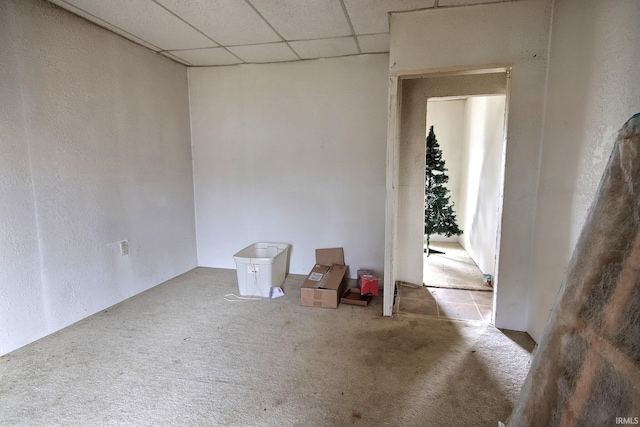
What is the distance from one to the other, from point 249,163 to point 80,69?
169 centimetres

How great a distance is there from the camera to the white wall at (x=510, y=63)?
2.13m

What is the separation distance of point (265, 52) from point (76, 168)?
200 cm

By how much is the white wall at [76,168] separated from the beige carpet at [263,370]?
0.33 m

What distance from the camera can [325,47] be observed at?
296 centimetres

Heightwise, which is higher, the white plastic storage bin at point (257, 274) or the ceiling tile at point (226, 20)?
the ceiling tile at point (226, 20)

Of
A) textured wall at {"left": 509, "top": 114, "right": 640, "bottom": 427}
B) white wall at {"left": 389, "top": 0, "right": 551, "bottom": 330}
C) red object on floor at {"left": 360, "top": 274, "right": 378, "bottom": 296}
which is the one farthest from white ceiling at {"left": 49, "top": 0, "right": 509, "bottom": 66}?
red object on floor at {"left": 360, "top": 274, "right": 378, "bottom": 296}

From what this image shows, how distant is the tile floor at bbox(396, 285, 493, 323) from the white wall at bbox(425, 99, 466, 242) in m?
2.75

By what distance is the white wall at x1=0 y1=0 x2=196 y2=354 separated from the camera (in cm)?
203

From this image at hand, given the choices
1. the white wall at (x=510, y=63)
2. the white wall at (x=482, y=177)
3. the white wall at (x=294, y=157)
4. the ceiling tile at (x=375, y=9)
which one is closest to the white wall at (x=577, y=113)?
the white wall at (x=510, y=63)

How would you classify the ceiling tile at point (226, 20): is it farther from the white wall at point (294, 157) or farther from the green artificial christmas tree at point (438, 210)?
the green artificial christmas tree at point (438, 210)

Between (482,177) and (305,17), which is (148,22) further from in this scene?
(482,177)

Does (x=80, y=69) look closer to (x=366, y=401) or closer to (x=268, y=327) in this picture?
(x=268, y=327)

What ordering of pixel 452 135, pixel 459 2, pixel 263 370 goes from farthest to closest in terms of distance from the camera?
pixel 452 135
pixel 459 2
pixel 263 370

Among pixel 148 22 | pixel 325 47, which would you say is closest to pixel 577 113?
pixel 325 47
